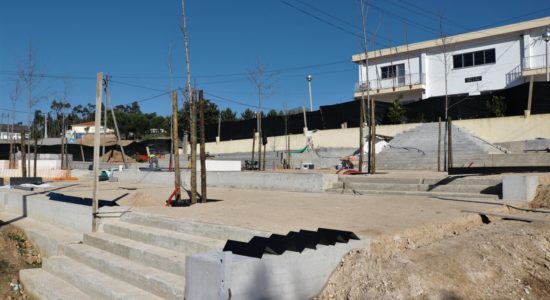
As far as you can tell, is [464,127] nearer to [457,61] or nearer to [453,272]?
[457,61]

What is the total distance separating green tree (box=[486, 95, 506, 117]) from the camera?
22.5 m

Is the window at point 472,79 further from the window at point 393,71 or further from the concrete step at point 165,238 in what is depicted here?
the concrete step at point 165,238

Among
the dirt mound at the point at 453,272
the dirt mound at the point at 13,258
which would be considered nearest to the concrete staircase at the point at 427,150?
the dirt mound at the point at 453,272

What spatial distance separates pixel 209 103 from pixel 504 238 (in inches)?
1944

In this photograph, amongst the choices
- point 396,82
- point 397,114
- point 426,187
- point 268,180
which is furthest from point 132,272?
point 396,82

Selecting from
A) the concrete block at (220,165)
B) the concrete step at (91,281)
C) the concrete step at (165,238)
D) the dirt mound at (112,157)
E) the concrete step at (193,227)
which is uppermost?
the dirt mound at (112,157)

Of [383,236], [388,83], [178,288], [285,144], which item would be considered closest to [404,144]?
[285,144]

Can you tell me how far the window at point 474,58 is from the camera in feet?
105

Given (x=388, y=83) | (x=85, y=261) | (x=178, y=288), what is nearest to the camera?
(x=178, y=288)

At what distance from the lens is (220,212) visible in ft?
24.8

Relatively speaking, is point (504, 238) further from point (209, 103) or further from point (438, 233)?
point (209, 103)

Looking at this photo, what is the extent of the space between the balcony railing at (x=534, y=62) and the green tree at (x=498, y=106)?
9314 mm

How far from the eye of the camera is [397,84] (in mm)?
35906

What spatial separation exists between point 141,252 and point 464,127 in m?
20.6
